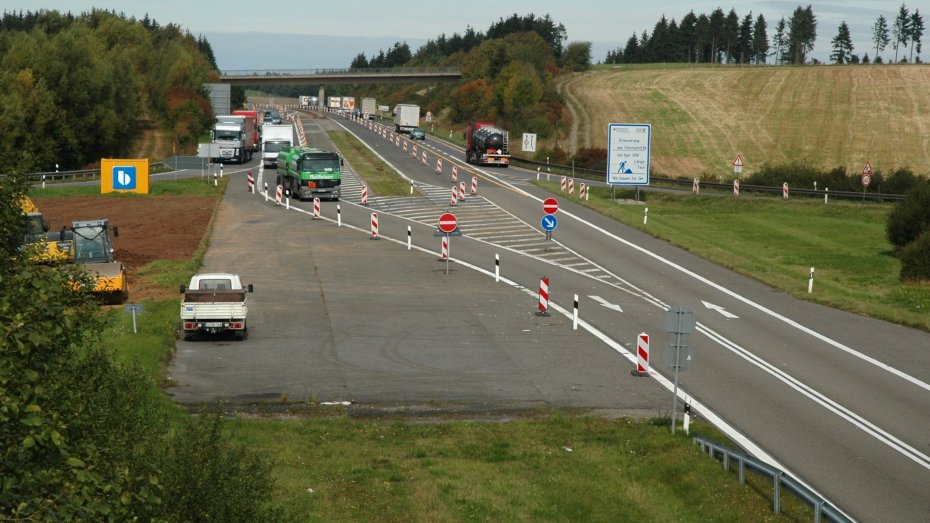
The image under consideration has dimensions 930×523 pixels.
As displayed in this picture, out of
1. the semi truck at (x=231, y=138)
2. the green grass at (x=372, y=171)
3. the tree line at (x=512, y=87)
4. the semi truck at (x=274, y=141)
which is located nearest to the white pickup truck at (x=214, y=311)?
the green grass at (x=372, y=171)

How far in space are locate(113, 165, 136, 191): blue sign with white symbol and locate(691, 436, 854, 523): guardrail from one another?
51749mm

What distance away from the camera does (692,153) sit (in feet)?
326

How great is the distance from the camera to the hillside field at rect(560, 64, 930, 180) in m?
95.1

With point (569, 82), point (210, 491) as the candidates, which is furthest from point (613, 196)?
point (569, 82)

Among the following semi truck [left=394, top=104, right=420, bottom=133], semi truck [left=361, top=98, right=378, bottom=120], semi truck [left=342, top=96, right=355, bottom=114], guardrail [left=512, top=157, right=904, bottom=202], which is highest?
semi truck [left=342, top=96, right=355, bottom=114]

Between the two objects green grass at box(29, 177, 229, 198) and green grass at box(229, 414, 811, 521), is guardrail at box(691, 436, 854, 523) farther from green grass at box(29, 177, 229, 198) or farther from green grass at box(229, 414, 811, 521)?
green grass at box(29, 177, 229, 198)

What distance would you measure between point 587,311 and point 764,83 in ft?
373

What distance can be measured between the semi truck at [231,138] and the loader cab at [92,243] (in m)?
47.4

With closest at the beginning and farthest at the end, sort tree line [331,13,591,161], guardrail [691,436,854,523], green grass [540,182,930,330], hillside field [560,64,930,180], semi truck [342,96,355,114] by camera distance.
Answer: guardrail [691,436,854,523], green grass [540,182,930,330], hillside field [560,64,930,180], tree line [331,13,591,161], semi truck [342,96,355,114]

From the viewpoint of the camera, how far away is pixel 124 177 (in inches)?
2542

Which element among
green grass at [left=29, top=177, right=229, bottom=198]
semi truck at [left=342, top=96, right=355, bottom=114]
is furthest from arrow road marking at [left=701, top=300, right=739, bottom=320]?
semi truck at [left=342, top=96, right=355, bottom=114]

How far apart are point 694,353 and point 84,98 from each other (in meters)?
81.3

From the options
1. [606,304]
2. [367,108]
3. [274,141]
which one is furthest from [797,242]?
[367,108]

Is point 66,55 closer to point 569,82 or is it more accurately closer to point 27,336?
point 569,82
